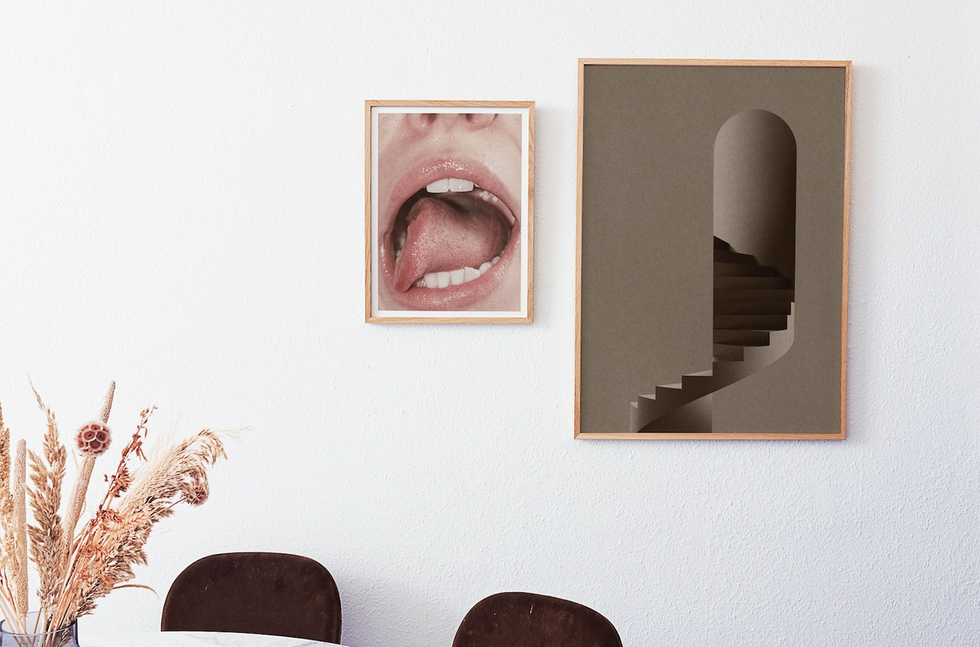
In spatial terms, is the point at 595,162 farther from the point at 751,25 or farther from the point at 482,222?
the point at 751,25

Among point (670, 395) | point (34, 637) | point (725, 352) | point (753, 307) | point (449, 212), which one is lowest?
point (34, 637)

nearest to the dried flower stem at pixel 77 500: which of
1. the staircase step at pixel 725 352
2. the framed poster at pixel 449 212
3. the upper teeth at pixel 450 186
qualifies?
the framed poster at pixel 449 212

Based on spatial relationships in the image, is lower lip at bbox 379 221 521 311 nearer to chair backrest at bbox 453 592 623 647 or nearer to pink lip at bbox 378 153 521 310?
pink lip at bbox 378 153 521 310

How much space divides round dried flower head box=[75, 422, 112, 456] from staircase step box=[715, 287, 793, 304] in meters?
1.26

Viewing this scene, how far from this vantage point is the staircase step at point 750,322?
158cm

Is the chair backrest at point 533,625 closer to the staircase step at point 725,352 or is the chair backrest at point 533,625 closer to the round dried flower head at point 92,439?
the staircase step at point 725,352

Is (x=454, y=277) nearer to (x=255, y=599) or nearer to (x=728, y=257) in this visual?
(x=728, y=257)

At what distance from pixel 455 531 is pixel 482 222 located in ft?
2.41

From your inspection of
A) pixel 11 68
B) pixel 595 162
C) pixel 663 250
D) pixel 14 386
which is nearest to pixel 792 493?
pixel 663 250

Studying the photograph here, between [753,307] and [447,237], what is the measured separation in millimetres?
735

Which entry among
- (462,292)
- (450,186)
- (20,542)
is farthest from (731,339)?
(20,542)

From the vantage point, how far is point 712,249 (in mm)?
1579

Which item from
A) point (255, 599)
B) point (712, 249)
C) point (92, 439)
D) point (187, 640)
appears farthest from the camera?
point (712, 249)

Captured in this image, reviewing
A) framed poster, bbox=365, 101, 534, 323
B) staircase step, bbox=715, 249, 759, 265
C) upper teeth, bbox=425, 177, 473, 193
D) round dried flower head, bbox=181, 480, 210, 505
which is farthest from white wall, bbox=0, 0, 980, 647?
round dried flower head, bbox=181, 480, 210, 505
